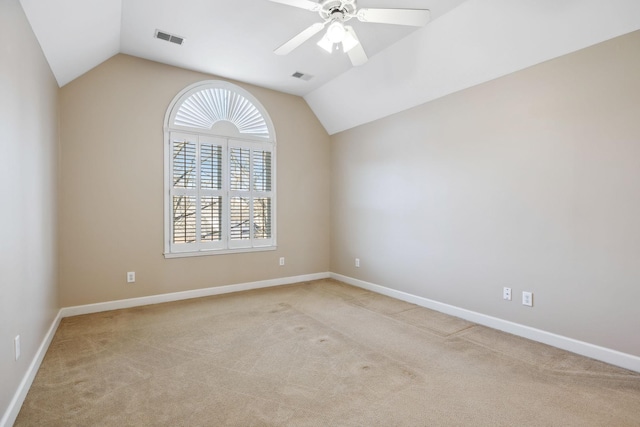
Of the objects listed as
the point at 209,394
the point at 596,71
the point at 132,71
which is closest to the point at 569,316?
the point at 596,71

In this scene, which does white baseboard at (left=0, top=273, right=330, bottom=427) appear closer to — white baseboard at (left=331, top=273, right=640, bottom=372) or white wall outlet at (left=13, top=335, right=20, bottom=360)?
white wall outlet at (left=13, top=335, right=20, bottom=360)

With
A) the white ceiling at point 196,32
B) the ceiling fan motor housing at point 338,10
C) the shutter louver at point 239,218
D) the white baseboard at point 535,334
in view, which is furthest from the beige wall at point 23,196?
the white baseboard at point 535,334

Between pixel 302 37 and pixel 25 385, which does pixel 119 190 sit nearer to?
pixel 25 385

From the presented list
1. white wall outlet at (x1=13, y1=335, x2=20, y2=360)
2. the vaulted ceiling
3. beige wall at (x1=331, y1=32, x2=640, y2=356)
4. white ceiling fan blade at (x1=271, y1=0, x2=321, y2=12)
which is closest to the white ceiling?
the vaulted ceiling

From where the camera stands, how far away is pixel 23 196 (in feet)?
7.03

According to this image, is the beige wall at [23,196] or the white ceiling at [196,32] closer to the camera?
the beige wall at [23,196]

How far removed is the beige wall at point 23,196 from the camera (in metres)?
1.77

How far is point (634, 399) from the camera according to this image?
201cm

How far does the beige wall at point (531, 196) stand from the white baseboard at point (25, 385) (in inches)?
144

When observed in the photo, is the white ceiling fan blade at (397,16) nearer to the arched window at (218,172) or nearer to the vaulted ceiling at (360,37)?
the vaulted ceiling at (360,37)

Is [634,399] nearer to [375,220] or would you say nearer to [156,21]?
[375,220]

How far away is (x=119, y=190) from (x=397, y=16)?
3438 millimetres

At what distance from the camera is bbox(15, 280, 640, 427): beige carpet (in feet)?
6.11

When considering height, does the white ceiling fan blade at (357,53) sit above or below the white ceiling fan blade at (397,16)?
below
